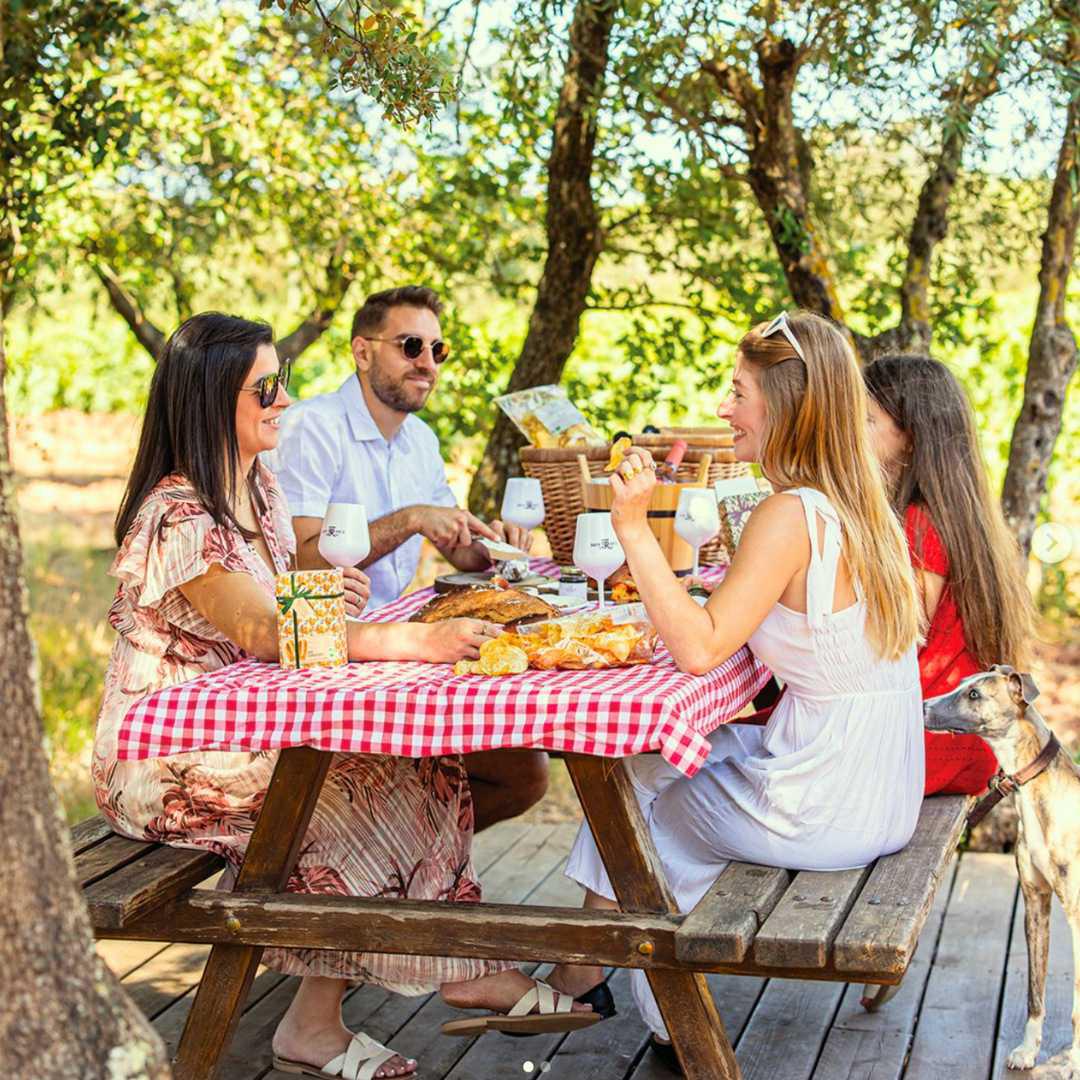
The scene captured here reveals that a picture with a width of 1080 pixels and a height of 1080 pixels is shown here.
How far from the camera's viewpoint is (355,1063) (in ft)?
10.0

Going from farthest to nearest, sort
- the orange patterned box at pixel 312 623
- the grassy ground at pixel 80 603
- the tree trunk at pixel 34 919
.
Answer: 1. the grassy ground at pixel 80 603
2. the orange patterned box at pixel 312 623
3. the tree trunk at pixel 34 919

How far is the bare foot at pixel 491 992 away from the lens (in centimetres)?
302

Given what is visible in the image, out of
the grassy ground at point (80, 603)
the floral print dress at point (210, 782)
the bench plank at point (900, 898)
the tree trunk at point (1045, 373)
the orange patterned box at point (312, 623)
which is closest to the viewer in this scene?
the bench plank at point (900, 898)

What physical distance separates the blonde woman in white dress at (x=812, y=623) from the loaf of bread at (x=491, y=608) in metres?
0.40

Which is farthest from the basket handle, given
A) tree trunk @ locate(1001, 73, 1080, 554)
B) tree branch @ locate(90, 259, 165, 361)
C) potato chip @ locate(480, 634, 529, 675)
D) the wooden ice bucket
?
tree branch @ locate(90, 259, 165, 361)

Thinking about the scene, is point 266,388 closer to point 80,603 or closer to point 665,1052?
point 665,1052

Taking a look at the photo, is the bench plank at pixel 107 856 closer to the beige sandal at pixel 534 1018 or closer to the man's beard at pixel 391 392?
the beige sandal at pixel 534 1018

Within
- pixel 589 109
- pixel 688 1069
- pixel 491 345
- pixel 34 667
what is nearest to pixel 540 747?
pixel 688 1069

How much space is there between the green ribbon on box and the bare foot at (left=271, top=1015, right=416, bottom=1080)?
890 millimetres

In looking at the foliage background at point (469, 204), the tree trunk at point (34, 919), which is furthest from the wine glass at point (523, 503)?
the tree trunk at point (34, 919)

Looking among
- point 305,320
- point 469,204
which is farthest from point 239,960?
point 305,320

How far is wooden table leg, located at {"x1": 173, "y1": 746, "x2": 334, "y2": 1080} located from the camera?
9.02ft

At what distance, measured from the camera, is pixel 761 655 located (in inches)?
112

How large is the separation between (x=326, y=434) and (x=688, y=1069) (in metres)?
2.40
